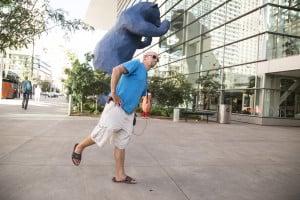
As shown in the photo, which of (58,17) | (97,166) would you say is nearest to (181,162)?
(97,166)

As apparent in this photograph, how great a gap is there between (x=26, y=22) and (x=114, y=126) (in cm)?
270

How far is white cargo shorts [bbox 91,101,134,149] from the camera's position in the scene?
16.6 ft

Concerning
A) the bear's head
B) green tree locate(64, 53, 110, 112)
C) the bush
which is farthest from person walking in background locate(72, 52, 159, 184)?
the bush

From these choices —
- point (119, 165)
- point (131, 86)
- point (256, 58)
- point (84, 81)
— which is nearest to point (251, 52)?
point (256, 58)

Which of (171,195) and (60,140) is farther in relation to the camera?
(60,140)

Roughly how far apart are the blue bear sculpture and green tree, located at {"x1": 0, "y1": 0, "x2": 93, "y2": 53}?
835cm

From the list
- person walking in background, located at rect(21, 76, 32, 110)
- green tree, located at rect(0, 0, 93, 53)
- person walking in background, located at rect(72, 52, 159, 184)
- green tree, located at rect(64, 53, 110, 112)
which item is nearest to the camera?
person walking in background, located at rect(72, 52, 159, 184)

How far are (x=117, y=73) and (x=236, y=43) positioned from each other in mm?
A: 22985

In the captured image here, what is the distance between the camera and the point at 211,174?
238 inches

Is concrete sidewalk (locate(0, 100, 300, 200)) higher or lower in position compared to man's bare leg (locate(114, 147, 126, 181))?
lower

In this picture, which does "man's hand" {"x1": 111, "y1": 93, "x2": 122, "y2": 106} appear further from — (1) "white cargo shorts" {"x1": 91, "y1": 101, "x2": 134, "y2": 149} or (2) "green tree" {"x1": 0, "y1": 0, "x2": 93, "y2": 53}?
(2) "green tree" {"x1": 0, "y1": 0, "x2": 93, "y2": 53}

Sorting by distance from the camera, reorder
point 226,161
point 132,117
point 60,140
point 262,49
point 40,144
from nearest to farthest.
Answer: point 132,117, point 226,161, point 40,144, point 60,140, point 262,49

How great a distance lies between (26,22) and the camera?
6.67 metres

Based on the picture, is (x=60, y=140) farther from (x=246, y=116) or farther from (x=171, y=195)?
(x=246, y=116)
